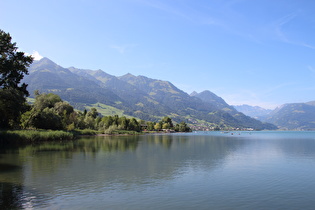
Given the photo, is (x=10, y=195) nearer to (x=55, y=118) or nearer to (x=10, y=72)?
(x=10, y=72)

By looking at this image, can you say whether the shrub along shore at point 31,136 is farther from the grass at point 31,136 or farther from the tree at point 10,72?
the tree at point 10,72

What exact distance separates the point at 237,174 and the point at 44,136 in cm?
7283

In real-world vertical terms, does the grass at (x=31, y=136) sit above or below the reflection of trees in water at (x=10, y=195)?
above

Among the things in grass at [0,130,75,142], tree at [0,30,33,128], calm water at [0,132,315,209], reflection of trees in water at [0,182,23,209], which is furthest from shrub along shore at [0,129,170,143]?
reflection of trees in water at [0,182,23,209]

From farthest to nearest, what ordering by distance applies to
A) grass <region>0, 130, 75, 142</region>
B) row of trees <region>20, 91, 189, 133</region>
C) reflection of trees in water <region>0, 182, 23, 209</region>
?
1. row of trees <region>20, 91, 189, 133</region>
2. grass <region>0, 130, 75, 142</region>
3. reflection of trees in water <region>0, 182, 23, 209</region>

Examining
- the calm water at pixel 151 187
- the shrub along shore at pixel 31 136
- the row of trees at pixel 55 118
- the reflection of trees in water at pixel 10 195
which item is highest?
the row of trees at pixel 55 118

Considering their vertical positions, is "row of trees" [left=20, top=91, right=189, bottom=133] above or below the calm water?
above

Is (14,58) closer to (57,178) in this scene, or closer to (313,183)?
(57,178)

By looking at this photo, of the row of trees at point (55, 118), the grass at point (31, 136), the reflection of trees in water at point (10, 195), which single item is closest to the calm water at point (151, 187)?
the reflection of trees in water at point (10, 195)

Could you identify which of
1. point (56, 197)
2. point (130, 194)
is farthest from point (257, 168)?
point (56, 197)

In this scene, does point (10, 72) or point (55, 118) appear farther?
point (55, 118)

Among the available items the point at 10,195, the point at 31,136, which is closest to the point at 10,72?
the point at 31,136

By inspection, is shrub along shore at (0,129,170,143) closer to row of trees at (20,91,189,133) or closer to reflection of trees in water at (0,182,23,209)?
row of trees at (20,91,189,133)

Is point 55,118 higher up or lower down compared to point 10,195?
higher up
